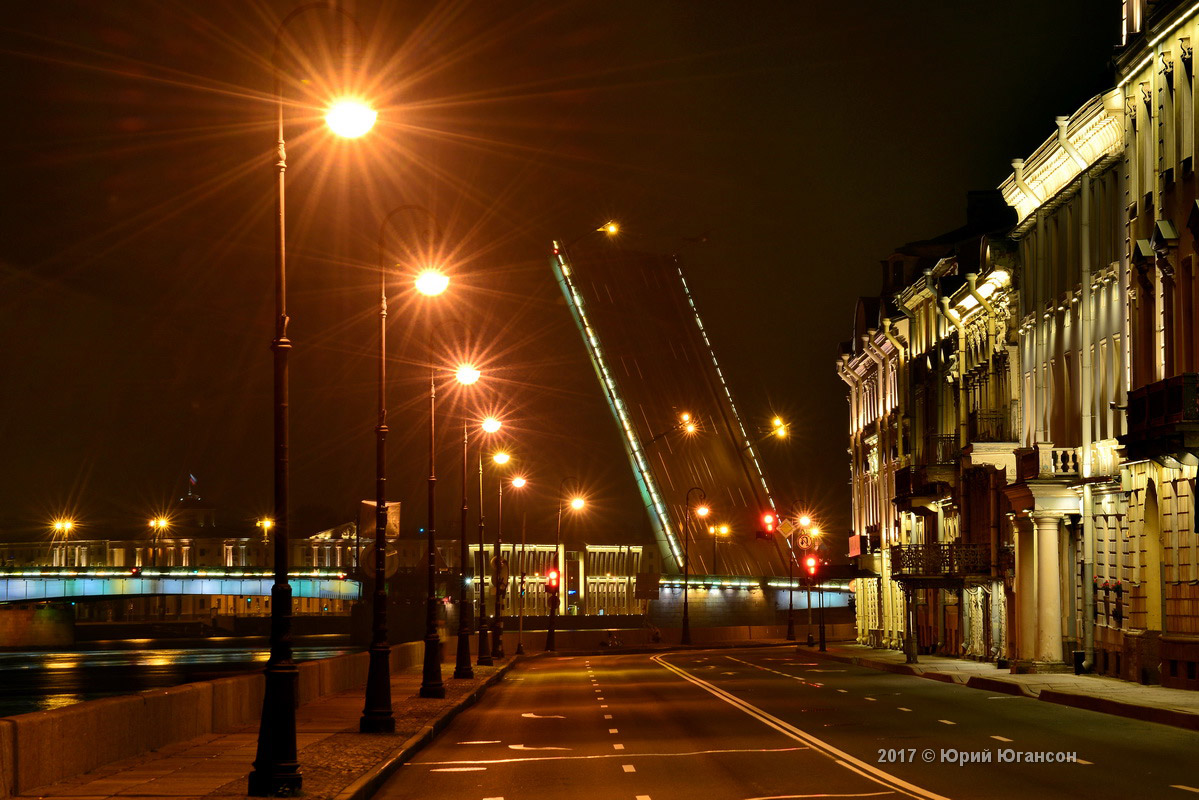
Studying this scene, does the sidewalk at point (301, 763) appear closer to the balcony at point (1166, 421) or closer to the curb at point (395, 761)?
the curb at point (395, 761)

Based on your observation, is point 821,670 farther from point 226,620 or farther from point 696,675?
point 226,620

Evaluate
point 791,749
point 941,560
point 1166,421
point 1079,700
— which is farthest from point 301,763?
point 941,560

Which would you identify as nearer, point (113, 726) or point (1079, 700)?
point (113, 726)

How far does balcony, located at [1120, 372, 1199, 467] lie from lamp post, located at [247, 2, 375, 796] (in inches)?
745

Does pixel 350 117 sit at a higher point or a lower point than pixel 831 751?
higher

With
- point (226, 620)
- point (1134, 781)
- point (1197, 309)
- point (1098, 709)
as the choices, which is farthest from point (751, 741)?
point (226, 620)

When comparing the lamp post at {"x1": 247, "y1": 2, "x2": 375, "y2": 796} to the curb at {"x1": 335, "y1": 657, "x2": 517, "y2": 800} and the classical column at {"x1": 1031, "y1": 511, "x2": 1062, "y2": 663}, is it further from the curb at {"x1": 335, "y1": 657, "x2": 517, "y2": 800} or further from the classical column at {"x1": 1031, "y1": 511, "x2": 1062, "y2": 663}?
the classical column at {"x1": 1031, "y1": 511, "x2": 1062, "y2": 663}

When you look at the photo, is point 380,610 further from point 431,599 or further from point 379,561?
point 431,599

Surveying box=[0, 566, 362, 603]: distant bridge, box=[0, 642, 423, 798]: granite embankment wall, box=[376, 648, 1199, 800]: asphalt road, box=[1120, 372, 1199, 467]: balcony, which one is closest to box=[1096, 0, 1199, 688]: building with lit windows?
box=[1120, 372, 1199, 467]: balcony

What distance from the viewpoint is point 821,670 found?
52.0 meters

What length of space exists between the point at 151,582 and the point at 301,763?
132 meters

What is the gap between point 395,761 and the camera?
66.7 feet

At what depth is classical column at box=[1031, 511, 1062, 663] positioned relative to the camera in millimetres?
43531

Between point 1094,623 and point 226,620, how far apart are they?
156 m
